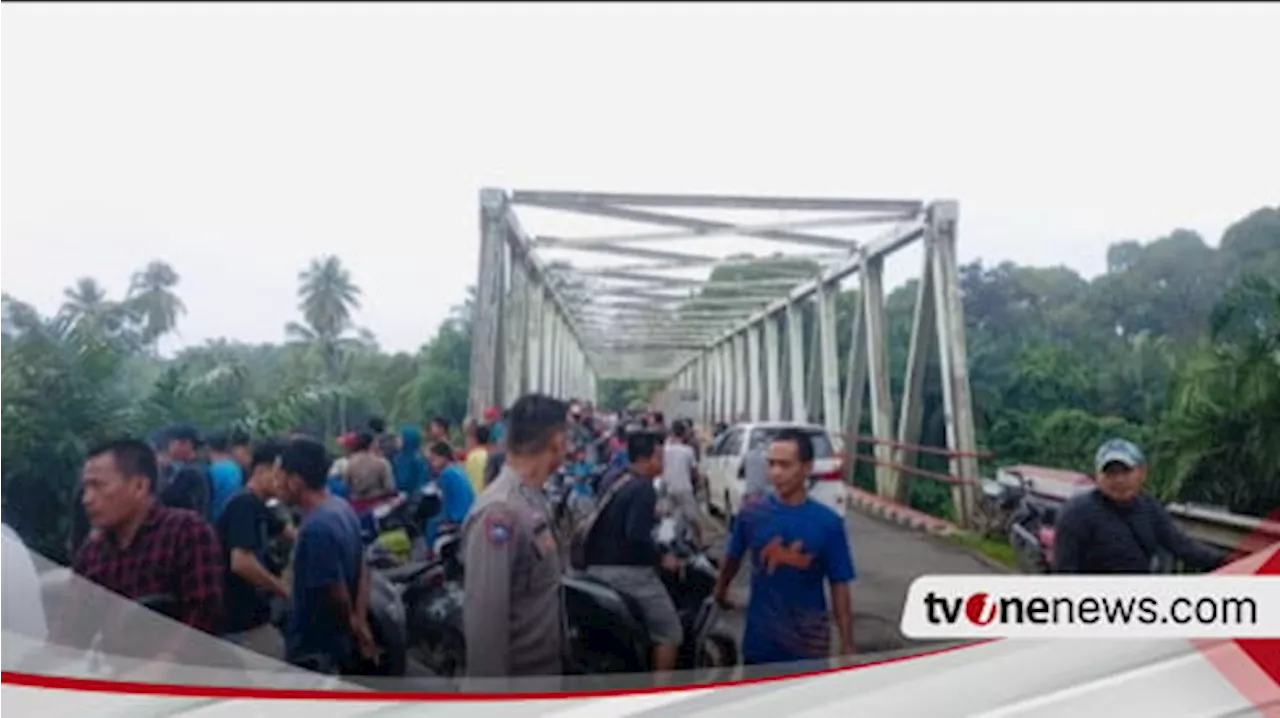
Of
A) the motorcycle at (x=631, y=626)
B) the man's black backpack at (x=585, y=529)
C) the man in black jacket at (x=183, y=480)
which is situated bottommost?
the motorcycle at (x=631, y=626)

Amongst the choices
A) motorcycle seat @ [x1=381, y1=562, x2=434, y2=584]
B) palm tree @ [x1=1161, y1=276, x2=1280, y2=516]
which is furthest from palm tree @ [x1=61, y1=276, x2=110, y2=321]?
palm tree @ [x1=1161, y1=276, x2=1280, y2=516]

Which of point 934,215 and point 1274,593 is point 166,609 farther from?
point 1274,593

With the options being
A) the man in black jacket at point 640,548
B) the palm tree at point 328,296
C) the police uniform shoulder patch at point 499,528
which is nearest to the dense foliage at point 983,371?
the palm tree at point 328,296

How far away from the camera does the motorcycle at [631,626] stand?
201cm

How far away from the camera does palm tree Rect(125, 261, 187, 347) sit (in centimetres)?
189

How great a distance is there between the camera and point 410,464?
215 cm

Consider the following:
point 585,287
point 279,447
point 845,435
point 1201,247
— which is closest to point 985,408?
point 845,435

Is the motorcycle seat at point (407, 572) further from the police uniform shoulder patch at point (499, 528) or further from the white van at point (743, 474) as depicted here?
the white van at point (743, 474)

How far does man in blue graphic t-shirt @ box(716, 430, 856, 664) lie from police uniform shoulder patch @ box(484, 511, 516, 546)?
380 mm

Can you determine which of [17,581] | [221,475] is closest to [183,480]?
[221,475]

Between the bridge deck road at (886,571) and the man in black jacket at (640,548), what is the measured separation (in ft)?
0.37

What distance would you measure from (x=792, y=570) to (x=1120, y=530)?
57cm

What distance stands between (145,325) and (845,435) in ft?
4.05
